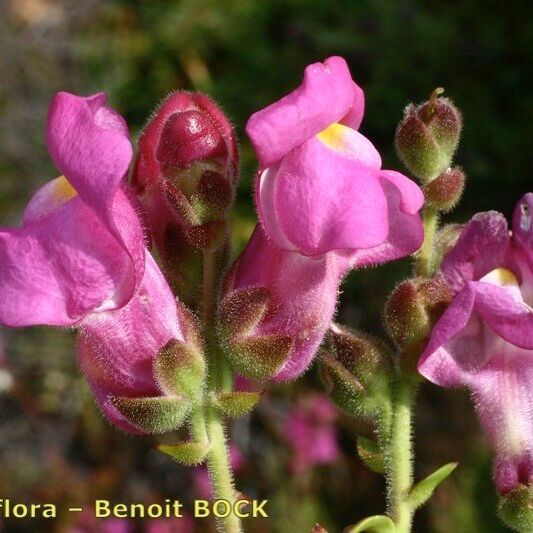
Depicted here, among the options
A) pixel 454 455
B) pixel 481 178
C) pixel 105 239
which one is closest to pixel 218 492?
pixel 105 239

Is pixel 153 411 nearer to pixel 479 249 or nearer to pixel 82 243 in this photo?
pixel 82 243

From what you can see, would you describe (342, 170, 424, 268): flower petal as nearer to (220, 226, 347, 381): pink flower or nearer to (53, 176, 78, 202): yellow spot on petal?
(220, 226, 347, 381): pink flower

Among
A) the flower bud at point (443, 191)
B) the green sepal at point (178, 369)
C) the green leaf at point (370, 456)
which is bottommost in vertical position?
the green leaf at point (370, 456)

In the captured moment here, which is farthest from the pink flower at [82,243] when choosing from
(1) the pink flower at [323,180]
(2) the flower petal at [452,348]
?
(2) the flower petal at [452,348]

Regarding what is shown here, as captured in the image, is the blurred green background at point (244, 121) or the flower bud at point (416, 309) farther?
the blurred green background at point (244, 121)

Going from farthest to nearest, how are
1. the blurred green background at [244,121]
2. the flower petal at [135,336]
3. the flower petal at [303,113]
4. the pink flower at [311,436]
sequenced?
the blurred green background at [244,121], the pink flower at [311,436], the flower petal at [135,336], the flower petal at [303,113]

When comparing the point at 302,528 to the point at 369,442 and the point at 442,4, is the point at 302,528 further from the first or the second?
the point at 442,4

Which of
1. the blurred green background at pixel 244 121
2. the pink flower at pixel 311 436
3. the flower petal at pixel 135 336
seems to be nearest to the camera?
the flower petal at pixel 135 336

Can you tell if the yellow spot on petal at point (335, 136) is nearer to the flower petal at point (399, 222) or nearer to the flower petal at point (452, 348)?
the flower petal at point (399, 222)
